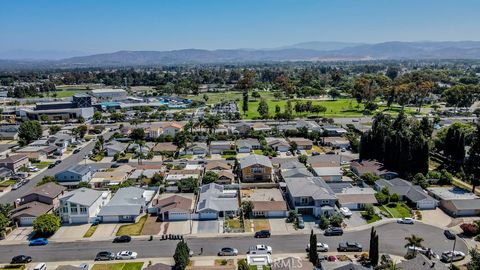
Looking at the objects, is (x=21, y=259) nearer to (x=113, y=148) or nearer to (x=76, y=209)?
(x=76, y=209)

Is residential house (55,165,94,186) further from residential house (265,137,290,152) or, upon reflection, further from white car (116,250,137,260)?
residential house (265,137,290,152)

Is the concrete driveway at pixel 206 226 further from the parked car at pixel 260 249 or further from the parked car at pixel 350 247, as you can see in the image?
the parked car at pixel 350 247

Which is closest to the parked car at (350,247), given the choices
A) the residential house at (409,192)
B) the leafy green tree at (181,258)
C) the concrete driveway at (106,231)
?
the residential house at (409,192)

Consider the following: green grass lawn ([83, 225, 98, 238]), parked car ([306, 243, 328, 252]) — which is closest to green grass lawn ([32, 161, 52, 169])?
green grass lawn ([83, 225, 98, 238])

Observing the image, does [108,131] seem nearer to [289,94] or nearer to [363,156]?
[363,156]

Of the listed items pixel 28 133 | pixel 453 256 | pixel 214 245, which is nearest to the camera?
pixel 453 256

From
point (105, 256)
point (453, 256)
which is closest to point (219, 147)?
point (105, 256)
